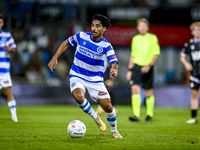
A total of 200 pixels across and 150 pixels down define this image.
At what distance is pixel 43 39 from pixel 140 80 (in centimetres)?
985

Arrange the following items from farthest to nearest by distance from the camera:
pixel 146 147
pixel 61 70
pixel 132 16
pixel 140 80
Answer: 1. pixel 132 16
2. pixel 61 70
3. pixel 140 80
4. pixel 146 147

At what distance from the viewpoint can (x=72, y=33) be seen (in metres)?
18.5

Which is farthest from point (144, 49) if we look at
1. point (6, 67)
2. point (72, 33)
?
point (72, 33)

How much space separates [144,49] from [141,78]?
73cm

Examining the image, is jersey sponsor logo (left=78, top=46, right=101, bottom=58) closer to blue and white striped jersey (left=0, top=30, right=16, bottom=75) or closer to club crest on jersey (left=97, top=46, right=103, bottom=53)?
club crest on jersey (left=97, top=46, right=103, bottom=53)

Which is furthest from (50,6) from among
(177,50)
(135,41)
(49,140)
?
(49,140)

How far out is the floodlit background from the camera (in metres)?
15.5

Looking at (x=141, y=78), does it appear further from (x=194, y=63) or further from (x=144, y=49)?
(x=194, y=63)

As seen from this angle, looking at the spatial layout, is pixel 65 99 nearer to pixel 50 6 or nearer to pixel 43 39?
pixel 43 39

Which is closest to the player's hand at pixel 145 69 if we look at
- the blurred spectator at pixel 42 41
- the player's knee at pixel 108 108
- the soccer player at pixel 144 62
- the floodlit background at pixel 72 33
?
the soccer player at pixel 144 62

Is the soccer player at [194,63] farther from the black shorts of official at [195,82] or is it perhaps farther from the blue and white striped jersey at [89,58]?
the blue and white striped jersey at [89,58]

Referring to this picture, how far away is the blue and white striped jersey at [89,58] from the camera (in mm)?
5871

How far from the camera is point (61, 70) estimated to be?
1725 centimetres

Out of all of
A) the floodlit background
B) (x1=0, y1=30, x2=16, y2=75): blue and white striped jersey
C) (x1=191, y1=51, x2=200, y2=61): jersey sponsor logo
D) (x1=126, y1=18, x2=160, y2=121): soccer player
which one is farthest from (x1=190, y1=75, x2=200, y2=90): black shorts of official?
the floodlit background
